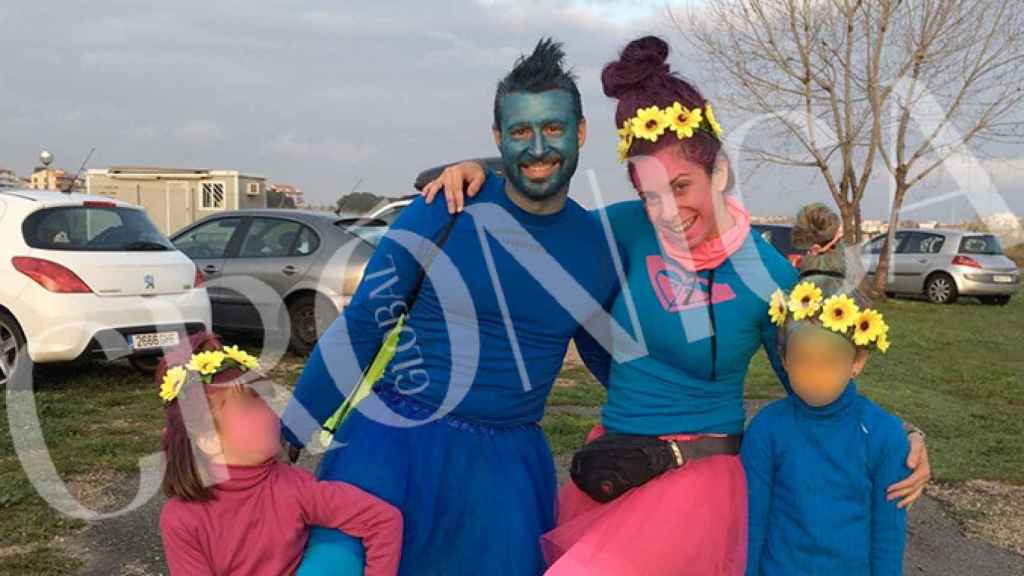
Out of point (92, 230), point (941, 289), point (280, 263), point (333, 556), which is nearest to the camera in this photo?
point (333, 556)

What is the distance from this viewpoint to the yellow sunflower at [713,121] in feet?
8.62

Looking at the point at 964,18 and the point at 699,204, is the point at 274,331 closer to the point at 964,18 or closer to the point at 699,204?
the point at 699,204

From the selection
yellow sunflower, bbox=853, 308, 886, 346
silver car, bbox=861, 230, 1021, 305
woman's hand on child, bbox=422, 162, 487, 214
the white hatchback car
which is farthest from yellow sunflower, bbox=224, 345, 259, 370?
silver car, bbox=861, 230, 1021, 305

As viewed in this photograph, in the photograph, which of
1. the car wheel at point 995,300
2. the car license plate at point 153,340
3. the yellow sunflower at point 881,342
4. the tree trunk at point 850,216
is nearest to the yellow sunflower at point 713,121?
the yellow sunflower at point 881,342

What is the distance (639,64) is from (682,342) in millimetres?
859

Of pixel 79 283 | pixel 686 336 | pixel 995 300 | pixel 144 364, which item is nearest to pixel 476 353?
pixel 686 336

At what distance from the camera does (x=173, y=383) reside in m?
2.45

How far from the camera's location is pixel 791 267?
8.95 feet

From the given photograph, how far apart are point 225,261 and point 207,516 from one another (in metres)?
8.09

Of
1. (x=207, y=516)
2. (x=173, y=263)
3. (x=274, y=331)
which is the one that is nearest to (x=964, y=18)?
(x=274, y=331)

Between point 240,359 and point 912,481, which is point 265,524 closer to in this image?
point 240,359

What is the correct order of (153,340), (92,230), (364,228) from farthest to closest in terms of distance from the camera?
(364,228)
(153,340)
(92,230)

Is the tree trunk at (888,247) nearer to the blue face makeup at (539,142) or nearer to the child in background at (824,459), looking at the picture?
the child in background at (824,459)

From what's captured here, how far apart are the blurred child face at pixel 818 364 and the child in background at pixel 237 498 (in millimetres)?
1188
